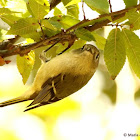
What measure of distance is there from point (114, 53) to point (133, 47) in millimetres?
58

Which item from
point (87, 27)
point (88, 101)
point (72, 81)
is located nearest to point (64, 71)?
point (72, 81)

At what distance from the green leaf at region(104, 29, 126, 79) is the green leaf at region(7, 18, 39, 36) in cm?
22

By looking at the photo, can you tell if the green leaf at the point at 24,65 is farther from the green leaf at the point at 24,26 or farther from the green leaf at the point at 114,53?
the green leaf at the point at 114,53

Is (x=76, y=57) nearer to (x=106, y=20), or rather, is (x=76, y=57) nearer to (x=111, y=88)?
(x=106, y=20)

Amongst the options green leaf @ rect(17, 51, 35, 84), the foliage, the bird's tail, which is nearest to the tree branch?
the foliage

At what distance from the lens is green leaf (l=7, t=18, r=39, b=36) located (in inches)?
34.0

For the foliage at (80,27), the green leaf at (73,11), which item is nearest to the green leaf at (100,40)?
the foliage at (80,27)

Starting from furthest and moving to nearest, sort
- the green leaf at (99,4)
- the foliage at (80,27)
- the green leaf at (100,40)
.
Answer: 1. the green leaf at (100,40)
2. the foliage at (80,27)
3. the green leaf at (99,4)

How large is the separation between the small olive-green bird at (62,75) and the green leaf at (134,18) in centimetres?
22

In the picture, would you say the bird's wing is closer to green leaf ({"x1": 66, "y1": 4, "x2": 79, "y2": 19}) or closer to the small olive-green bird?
the small olive-green bird

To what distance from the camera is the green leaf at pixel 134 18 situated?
872mm

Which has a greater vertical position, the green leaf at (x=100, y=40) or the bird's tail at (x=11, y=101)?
the green leaf at (x=100, y=40)

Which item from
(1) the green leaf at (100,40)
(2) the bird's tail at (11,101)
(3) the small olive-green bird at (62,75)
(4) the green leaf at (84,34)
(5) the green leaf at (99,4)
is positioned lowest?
(2) the bird's tail at (11,101)

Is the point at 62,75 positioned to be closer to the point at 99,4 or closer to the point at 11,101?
the point at 11,101
